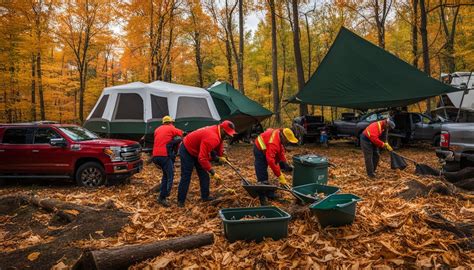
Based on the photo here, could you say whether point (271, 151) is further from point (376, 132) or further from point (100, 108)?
point (100, 108)

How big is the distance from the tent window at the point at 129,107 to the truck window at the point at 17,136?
3.85 meters

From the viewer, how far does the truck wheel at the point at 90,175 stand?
333 inches

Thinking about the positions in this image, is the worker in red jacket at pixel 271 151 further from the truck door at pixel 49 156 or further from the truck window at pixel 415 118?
the truck window at pixel 415 118

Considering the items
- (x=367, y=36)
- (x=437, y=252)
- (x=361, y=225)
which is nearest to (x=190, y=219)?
(x=361, y=225)

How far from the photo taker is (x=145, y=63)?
82.6ft

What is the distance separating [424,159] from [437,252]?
8.91 m

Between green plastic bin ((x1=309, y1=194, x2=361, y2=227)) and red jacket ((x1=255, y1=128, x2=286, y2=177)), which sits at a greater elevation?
red jacket ((x1=255, y1=128, x2=286, y2=177))

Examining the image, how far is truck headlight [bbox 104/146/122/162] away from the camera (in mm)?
8281

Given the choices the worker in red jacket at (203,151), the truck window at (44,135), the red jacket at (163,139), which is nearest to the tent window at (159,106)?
the truck window at (44,135)

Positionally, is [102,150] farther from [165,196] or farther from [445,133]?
[445,133]

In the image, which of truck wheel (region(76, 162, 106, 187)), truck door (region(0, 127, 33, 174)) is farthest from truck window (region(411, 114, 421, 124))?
truck door (region(0, 127, 33, 174))

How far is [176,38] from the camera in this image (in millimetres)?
25859

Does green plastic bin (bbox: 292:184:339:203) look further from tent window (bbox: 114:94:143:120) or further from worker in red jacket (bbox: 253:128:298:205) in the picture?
tent window (bbox: 114:94:143:120)

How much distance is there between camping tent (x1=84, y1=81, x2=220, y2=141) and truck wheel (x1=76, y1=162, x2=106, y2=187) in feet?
12.7
